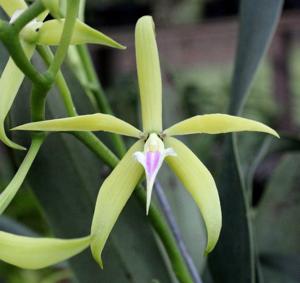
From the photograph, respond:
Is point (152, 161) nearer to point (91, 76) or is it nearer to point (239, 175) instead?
point (239, 175)

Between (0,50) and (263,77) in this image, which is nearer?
(0,50)

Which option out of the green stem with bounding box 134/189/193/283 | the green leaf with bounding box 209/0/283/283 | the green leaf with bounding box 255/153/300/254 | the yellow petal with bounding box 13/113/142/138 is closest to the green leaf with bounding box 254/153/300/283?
the green leaf with bounding box 255/153/300/254

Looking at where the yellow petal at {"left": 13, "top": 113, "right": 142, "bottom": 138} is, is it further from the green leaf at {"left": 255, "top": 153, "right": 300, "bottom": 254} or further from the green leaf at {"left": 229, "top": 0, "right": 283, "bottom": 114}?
the green leaf at {"left": 255, "top": 153, "right": 300, "bottom": 254}

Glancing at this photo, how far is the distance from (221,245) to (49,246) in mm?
255

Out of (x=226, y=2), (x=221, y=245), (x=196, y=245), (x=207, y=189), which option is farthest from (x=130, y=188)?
(x=226, y=2)

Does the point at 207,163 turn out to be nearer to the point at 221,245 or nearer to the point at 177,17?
the point at 221,245

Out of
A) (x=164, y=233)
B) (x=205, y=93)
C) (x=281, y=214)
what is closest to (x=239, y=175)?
(x=164, y=233)

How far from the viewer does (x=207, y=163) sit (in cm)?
95

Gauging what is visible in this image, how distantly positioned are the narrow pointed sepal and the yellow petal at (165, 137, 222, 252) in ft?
0.04

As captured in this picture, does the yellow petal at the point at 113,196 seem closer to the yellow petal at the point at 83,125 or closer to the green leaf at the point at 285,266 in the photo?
the yellow petal at the point at 83,125

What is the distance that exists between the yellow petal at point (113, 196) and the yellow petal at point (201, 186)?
0.03 metres

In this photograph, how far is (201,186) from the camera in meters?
0.44

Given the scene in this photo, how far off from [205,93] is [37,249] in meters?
1.69

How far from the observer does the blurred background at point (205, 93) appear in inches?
30.0
